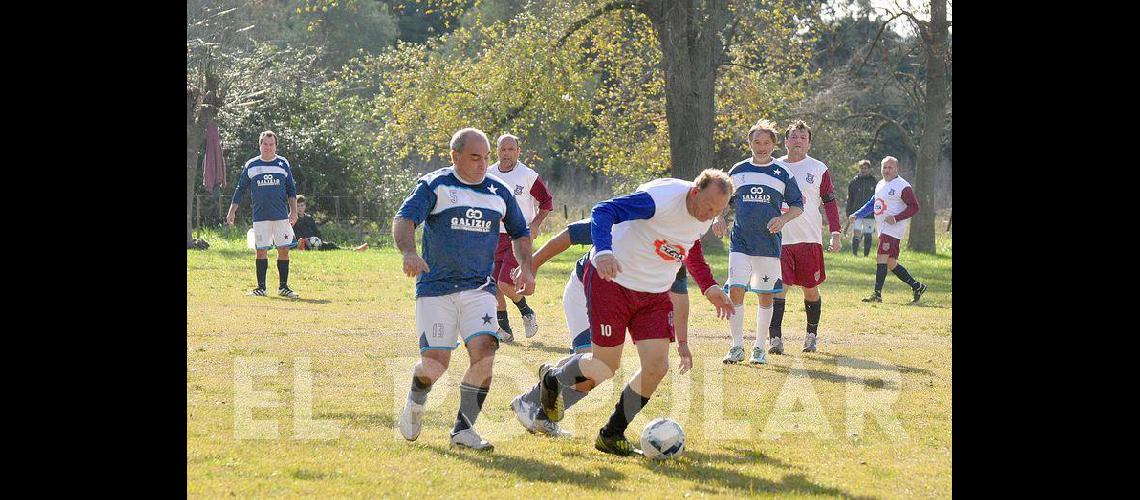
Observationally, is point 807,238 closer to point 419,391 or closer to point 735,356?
point 735,356

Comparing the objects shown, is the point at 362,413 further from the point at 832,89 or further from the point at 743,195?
the point at 832,89

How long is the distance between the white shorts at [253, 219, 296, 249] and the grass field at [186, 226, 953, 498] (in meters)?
1.56

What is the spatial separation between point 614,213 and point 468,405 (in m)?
1.47

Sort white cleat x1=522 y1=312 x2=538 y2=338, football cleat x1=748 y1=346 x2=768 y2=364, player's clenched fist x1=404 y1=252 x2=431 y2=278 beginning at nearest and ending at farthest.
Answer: player's clenched fist x1=404 y1=252 x2=431 y2=278, football cleat x1=748 y1=346 x2=768 y2=364, white cleat x1=522 y1=312 x2=538 y2=338

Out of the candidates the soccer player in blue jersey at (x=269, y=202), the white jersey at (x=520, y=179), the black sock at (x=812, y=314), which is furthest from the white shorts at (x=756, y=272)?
the soccer player in blue jersey at (x=269, y=202)

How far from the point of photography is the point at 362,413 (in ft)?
27.8

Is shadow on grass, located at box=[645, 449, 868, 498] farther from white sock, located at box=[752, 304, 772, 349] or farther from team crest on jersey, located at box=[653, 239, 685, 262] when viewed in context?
white sock, located at box=[752, 304, 772, 349]

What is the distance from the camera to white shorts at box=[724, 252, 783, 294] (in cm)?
1205

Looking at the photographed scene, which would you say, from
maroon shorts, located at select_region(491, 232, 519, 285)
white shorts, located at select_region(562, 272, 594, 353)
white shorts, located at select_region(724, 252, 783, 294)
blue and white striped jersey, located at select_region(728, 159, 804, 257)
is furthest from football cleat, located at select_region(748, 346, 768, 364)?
white shorts, located at select_region(562, 272, 594, 353)

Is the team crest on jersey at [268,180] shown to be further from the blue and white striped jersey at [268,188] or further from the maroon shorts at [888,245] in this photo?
the maroon shorts at [888,245]

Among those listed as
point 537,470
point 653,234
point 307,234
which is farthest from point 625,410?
point 307,234

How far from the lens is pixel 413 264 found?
22.8 feet
